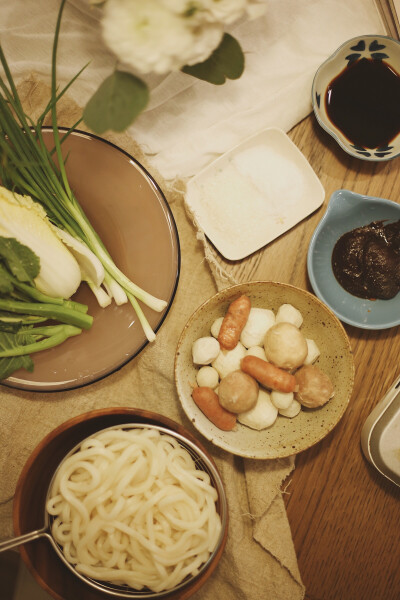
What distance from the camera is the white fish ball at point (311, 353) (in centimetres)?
132

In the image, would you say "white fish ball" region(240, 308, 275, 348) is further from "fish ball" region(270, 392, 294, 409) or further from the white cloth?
the white cloth

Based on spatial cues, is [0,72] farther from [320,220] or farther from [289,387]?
[289,387]

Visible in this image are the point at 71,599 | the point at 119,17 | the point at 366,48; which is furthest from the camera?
the point at 366,48

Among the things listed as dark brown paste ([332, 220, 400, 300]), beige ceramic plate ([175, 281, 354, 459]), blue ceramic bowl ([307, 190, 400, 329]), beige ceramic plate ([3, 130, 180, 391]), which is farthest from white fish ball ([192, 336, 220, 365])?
dark brown paste ([332, 220, 400, 300])

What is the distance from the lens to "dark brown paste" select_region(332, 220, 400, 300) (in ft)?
4.36

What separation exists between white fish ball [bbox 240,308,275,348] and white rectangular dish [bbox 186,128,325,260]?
0.20 metres

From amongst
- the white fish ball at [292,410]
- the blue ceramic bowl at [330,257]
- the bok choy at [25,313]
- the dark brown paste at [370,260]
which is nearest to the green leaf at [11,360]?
the bok choy at [25,313]

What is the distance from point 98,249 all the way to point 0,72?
644 millimetres

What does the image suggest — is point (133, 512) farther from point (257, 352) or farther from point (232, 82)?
point (232, 82)

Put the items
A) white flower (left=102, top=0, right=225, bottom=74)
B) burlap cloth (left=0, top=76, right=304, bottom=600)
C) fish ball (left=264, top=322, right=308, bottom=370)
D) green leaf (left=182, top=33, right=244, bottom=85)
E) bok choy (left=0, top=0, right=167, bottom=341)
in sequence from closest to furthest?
white flower (left=102, top=0, right=225, bottom=74)
green leaf (left=182, top=33, right=244, bottom=85)
bok choy (left=0, top=0, right=167, bottom=341)
fish ball (left=264, top=322, right=308, bottom=370)
burlap cloth (left=0, top=76, right=304, bottom=600)

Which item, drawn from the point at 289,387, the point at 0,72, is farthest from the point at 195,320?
the point at 0,72

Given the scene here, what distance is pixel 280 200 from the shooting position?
55.6 inches

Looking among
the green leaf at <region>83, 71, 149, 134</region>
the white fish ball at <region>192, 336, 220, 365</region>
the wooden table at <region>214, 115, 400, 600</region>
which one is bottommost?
the wooden table at <region>214, 115, 400, 600</region>

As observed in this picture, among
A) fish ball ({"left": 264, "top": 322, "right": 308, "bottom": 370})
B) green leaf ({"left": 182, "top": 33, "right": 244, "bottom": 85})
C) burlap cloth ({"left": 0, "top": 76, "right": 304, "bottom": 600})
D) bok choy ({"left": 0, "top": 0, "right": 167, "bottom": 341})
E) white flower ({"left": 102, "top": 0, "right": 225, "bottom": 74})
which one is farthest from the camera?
burlap cloth ({"left": 0, "top": 76, "right": 304, "bottom": 600})
